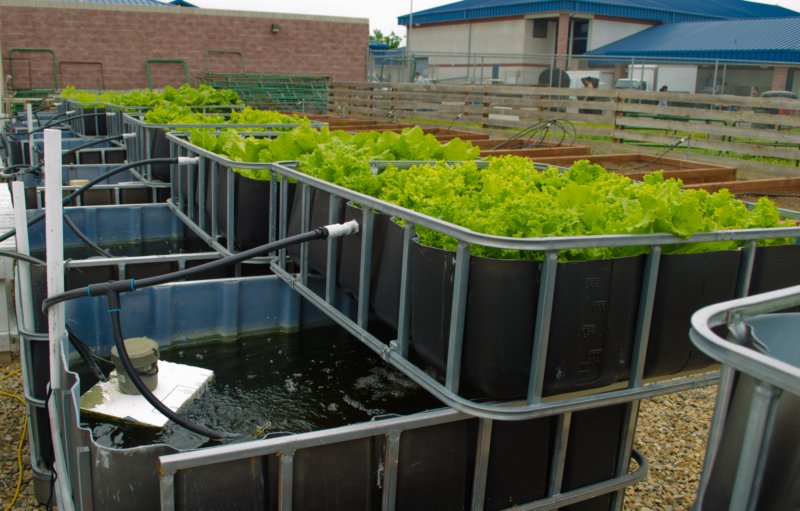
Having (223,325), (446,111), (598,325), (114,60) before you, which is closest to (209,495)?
(598,325)

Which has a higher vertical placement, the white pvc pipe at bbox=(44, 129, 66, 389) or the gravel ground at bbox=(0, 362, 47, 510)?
the white pvc pipe at bbox=(44, 129, 66, 389)

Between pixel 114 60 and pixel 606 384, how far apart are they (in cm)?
2743

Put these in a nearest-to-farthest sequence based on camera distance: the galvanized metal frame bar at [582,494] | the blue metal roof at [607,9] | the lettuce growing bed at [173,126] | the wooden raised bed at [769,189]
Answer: the galvanized metal frame bar at [582,494] → the lettuce growing bed at [173,126] → the wooden raised bed at [769,189] → the blue metal roof at [607,9]

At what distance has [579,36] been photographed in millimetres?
42312

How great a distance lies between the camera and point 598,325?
284cm

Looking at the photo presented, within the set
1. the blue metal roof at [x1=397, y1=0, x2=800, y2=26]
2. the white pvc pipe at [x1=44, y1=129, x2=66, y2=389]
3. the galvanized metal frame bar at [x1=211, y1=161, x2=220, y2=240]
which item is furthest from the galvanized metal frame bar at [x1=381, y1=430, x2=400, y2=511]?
the blue metal roof at [x1=397, y1=0, x2=800, y2=26]

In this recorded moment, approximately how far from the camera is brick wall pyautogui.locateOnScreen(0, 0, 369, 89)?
25469mm

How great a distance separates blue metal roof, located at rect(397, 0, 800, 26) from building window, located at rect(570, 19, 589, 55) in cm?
148

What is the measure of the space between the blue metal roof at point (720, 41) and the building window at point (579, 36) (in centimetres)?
151

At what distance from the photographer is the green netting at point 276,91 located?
2369 cm

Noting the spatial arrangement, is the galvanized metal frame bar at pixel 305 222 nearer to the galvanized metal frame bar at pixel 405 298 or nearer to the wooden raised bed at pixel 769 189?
the galvanized metal frame bar at pixel 405 298

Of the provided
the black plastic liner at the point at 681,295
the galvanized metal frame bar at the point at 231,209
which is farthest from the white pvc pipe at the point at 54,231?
the black plastic liner at the point at 681,295

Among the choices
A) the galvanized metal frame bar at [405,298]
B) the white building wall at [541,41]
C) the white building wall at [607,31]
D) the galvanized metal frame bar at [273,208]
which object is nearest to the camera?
the galvanized metal frame bar at [405,298]

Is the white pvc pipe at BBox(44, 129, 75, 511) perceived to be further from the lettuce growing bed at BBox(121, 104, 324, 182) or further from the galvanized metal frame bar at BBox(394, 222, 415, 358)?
the lettuce growing bed at BBox(121, 104, 324, 182)
